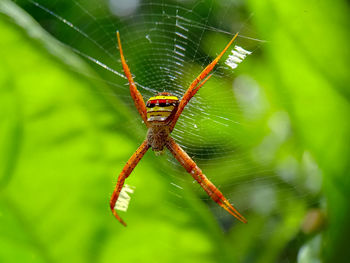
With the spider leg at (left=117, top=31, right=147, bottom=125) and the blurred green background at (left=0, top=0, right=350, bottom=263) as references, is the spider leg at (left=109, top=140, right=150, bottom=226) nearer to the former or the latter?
the blurred green background at (left=0, top=0, right=350, bottom=263)

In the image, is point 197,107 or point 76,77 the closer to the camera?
point 76,77

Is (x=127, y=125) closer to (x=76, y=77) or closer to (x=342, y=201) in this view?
(x=76, y=77)

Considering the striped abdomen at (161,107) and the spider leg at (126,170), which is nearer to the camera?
the spider leg at (126,170)

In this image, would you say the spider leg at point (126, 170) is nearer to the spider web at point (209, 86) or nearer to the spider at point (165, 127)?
the spider at point (165, 127)

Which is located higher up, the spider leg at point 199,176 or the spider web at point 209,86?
the spider web at point 209,86

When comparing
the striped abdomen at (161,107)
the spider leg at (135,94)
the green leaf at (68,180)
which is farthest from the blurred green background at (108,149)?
the spider leg at (135,94)

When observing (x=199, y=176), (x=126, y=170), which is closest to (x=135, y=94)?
(x=126, y=170)

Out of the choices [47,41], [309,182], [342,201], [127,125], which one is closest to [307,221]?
[309,182]

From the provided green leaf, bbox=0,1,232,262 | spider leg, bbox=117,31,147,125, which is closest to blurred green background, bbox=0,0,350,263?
green leaf, bbox=0,1,232,262
